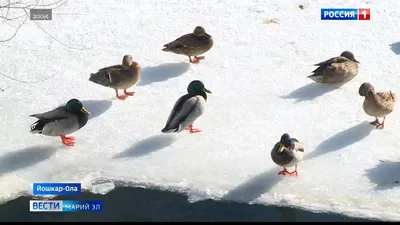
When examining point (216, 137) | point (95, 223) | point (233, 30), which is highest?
point (233, 30)

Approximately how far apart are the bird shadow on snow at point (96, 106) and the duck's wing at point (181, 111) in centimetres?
100

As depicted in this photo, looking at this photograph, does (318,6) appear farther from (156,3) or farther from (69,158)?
(69,158)

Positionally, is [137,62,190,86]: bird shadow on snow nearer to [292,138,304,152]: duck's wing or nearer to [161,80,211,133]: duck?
[161,80,211,133]: duck

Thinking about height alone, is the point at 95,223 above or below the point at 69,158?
below

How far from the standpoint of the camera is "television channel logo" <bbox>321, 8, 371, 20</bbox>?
32.2ft

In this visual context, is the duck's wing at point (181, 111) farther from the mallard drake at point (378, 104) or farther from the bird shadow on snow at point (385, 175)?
the bird shadow on snow at point (385, 175)

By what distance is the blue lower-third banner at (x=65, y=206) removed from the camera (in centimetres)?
632

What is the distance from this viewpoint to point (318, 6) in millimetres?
10094

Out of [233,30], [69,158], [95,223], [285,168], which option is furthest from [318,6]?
[95,223]

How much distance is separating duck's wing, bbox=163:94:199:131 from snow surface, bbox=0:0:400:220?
228 mm

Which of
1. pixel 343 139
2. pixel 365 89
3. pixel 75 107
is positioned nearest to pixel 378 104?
pixel 365 89

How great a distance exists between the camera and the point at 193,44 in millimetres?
8742

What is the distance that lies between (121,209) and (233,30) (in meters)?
4.04

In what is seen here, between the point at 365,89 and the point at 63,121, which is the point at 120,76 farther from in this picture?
the point at 365,89
